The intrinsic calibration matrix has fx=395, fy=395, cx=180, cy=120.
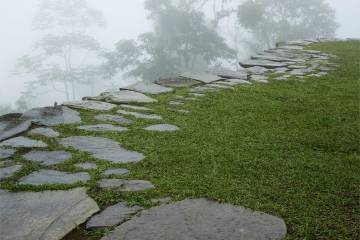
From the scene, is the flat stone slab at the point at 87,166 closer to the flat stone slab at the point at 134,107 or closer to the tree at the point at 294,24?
the flat stone slab at the point at 134,107

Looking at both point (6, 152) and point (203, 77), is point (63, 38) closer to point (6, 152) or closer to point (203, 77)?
point (203, 77)

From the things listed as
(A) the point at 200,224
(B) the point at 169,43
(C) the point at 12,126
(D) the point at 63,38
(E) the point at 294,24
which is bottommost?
(A) the point at 200,224

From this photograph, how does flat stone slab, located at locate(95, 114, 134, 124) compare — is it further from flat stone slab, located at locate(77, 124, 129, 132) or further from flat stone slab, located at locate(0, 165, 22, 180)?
flat stone slab, located at locate(0, 165, 22, 180)

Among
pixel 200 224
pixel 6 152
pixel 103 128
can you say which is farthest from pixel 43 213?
pixel 103 128

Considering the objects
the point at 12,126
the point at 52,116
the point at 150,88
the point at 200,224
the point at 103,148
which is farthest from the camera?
the point at 150,88

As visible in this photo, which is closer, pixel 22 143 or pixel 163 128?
pixel 22 143

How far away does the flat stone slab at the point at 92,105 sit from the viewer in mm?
4093

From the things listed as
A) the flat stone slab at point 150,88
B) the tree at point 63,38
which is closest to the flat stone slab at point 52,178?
the flat stone slab at point 150,88

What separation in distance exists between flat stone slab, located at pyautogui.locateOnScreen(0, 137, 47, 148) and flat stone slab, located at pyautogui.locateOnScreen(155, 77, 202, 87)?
9.20 feet

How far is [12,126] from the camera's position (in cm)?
338

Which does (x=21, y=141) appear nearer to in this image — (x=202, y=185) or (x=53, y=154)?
(x=53, y=154)

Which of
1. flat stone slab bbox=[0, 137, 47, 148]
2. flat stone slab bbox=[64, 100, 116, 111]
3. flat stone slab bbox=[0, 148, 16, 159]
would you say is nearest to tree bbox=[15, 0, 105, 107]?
flat stone slab bbox=[64, 100, 116, 111]

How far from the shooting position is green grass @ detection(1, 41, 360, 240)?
6.79 ft

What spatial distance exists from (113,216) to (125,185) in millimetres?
352
